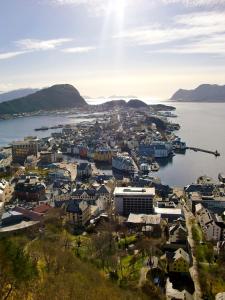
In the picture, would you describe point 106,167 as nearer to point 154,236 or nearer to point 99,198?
point 99,198

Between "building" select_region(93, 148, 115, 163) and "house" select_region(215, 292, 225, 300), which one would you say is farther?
"building" select_region(93, 148, 115, 163)

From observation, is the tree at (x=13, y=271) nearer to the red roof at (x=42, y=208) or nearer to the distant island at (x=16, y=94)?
the red roof at (x=42, y=208)

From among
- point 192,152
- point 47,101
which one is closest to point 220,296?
point 192,152

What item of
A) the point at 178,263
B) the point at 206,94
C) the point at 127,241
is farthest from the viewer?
the point at 206,94

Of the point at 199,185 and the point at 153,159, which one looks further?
the point at 153,159

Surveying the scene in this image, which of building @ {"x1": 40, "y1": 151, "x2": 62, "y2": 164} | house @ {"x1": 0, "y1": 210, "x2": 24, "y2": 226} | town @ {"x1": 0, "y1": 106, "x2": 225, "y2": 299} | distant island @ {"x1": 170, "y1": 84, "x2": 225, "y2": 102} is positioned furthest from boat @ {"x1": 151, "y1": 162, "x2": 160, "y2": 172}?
distant island @ {"x1": 170, "y1": 84, "x2": 225, "y2": 102}

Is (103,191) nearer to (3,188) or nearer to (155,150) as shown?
(3,188)

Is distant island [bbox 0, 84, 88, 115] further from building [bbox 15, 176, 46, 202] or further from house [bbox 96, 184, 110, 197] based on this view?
house [bbox 96, 184, 110, 197]

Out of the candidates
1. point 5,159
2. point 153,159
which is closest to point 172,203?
point 153,159
